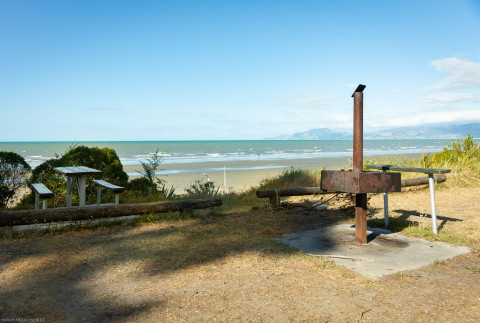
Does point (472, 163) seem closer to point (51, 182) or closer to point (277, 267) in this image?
point (277, 267)

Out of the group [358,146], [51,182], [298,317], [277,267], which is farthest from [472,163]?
[51,182]

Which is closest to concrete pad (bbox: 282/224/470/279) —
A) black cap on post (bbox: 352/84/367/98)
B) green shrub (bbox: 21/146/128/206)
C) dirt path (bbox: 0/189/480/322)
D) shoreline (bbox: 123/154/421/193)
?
dirt path (bbox: 0/189/480/322)

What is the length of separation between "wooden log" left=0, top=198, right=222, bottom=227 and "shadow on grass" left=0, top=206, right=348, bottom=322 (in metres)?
0.27

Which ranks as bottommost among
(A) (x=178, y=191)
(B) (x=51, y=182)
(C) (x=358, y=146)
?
(A) (x=178, y=191)

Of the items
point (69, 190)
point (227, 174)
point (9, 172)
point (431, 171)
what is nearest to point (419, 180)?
point (431, 171)

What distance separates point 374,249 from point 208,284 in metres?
2.40

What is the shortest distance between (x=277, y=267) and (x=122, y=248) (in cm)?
228

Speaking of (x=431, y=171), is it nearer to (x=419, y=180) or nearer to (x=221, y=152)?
(x=419, y=180)

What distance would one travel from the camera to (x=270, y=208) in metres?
8.02

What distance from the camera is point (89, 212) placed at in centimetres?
610

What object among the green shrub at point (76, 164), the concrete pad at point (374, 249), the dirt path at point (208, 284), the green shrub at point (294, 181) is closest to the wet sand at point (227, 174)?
the green shrub at point (294, 181)

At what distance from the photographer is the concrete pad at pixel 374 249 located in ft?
13.5

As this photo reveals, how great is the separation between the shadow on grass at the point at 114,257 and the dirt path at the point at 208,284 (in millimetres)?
13

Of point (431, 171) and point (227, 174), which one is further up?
point (431, 171)
